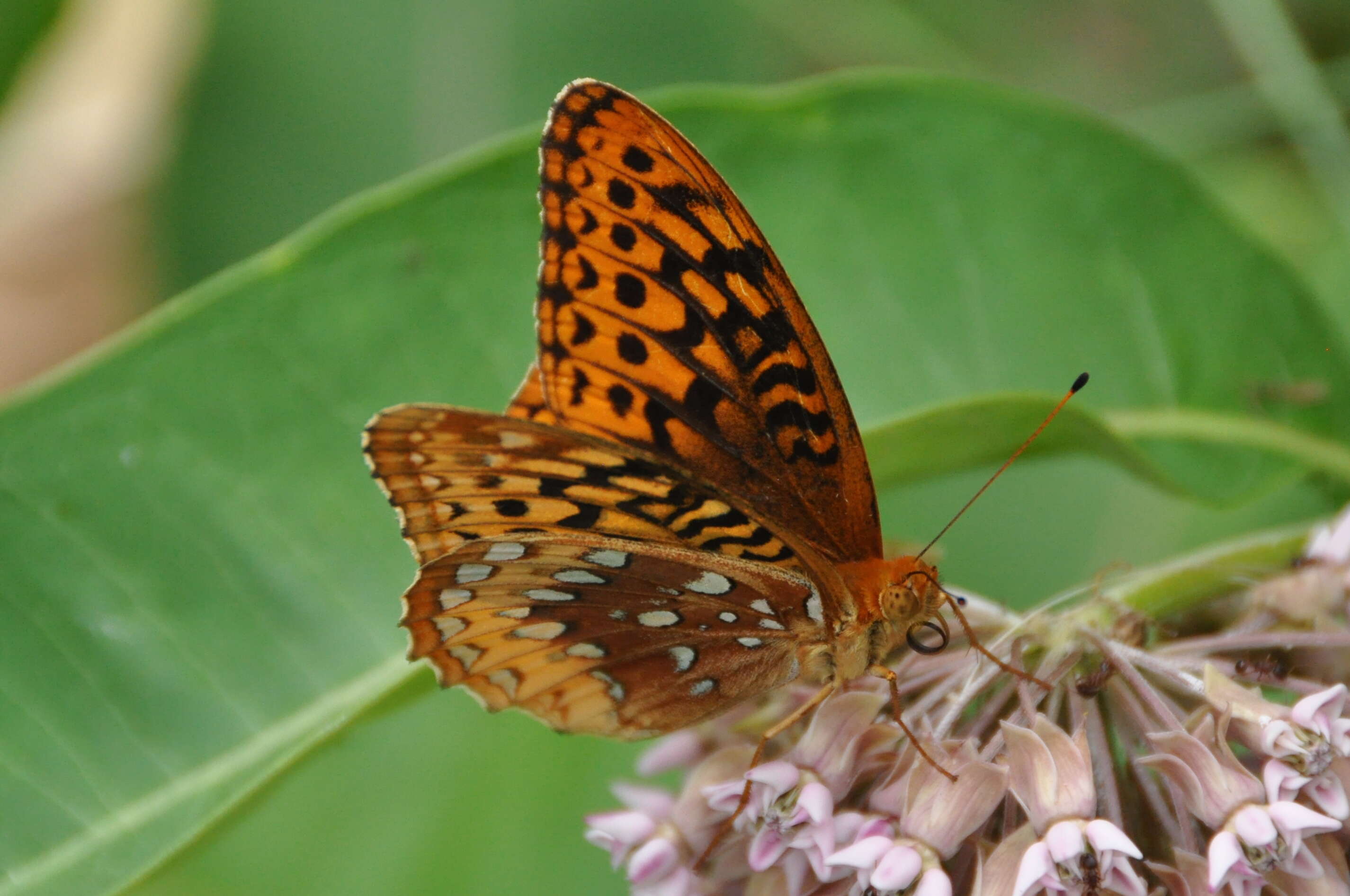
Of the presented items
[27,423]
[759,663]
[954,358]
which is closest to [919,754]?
[759,663]

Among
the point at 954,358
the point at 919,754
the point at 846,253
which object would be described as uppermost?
the point at 846,253

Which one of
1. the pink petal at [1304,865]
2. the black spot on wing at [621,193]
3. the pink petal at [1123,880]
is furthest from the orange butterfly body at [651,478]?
the pink petal at [1304,865]

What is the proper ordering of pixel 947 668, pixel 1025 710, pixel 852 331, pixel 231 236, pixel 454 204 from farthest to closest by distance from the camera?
pixel 231 236 < pixel 852 331 < pixel 454 204 < pixel 947 668 < pixel 1025 710

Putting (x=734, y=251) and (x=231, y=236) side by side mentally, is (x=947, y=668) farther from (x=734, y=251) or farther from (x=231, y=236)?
(x=231, y=236)

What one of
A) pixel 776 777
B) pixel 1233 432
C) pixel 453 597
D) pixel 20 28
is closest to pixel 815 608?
pixel 776 777

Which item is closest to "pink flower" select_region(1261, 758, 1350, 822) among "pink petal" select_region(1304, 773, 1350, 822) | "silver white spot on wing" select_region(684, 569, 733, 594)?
"pink petal" select_region(1304, 773, 1350, 822)
